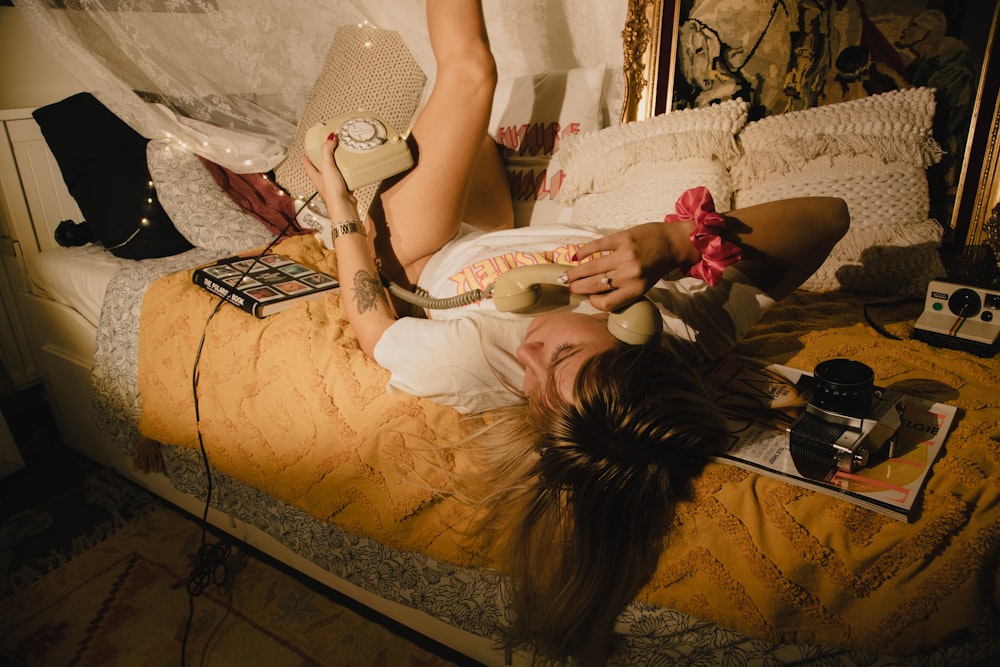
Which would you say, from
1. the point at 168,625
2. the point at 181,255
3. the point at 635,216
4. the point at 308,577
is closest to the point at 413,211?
the point at 635,216

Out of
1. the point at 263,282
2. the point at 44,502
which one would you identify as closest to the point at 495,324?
the point at 263,282

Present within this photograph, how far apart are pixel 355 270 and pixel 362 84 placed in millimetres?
660

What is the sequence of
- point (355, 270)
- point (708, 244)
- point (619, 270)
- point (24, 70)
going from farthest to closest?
1. point (24, 70)
2. point (355, 270)
3. point (708, 244)
4. point (619, 270)

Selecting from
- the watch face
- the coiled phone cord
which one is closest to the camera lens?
the coiled phone cord

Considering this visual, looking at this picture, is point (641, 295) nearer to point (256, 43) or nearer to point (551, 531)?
point (551, 531)

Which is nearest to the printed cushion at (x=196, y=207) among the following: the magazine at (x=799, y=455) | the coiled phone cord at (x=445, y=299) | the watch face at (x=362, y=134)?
the watch face at (x=362, y=134)

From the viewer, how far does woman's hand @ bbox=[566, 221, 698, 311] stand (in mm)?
827

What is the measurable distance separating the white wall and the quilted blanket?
3.06ft

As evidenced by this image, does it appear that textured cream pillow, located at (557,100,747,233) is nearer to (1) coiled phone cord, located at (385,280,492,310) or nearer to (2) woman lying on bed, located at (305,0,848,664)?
(2) woman lying on bed, located at (305,0,848,664)

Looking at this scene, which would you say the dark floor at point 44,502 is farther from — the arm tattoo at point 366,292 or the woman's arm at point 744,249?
the woman's arm at point 744,249

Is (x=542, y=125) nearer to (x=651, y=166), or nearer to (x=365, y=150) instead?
(x=651, y=166)

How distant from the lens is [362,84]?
1.48 meters

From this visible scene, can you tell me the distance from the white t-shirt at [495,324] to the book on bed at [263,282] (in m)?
0.25

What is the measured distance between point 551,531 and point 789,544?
0.28 m
